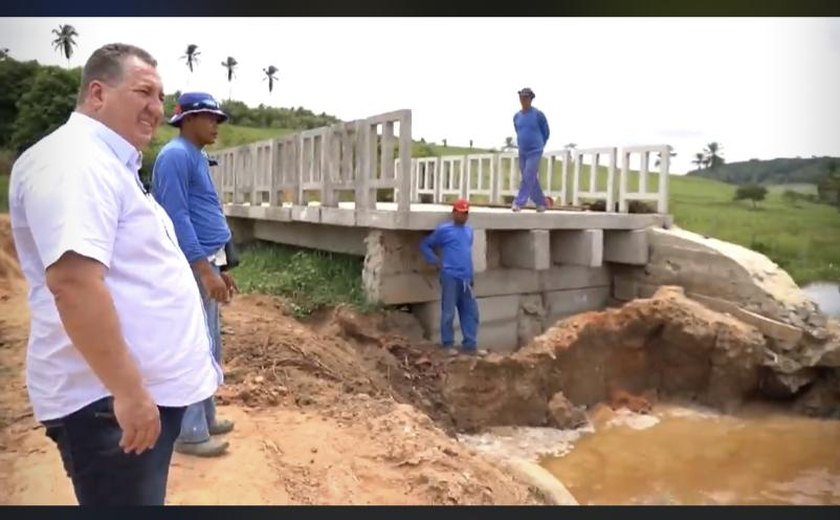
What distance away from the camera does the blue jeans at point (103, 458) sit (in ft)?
5.68

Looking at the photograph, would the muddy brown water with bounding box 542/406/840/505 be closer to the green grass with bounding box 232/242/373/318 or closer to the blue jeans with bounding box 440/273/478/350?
the blue jeans with bounding box 440/273/478/350

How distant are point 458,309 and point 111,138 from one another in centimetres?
427

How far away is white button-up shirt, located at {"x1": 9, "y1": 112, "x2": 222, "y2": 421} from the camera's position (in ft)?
5.27

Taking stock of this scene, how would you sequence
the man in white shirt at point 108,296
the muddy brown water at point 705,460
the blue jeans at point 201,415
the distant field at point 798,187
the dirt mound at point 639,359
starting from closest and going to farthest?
the man in white shirt at point 108,296 < the blue jeans at point 201,415 < the distant field at point 798,187 < the muddy brown water at point 705,460 < the dirt mound at point 639,359

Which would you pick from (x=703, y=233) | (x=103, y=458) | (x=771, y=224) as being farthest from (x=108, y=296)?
(x=703, y=233)

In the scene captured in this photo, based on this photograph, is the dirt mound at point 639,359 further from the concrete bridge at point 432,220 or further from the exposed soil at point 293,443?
the exposed soil at point 293,443

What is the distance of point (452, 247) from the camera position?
5.61 meters

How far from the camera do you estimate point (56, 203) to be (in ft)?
5.24

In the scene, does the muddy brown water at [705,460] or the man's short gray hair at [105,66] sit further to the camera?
the muddy brown water at [705,460]

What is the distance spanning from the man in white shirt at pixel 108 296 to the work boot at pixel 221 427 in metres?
1.49

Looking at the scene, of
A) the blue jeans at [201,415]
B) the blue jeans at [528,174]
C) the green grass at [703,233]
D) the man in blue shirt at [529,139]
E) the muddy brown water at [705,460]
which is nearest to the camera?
the blue jeans at [201,415]

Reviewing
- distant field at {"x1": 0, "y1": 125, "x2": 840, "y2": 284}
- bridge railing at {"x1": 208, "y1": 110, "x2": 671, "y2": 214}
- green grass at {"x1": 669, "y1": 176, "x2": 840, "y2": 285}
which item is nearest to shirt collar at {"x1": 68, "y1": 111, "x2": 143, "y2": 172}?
distant field at {"x1": 0, "y1": 125, "x2": 840, "y2": 284}

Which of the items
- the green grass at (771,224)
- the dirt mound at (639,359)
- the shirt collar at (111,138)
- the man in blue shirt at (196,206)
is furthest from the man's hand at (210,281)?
the green grass at (771,224)

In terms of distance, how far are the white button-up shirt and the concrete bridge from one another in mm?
3395
